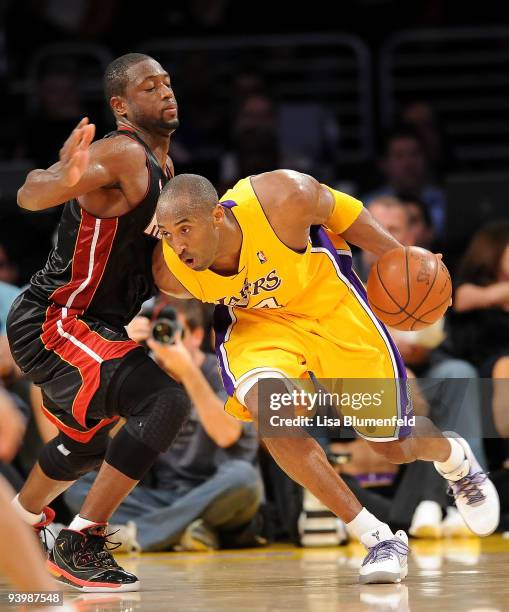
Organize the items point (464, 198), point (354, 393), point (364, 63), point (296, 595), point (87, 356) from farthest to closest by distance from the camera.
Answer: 1. point (364, 63)
2. point (464, 198)
3. point (354, 393)
4. point (87, 356)
5. point (296, 595)

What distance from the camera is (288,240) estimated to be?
4.46 meters

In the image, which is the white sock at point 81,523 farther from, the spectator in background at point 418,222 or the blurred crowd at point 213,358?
the spectator in background at point 418,222

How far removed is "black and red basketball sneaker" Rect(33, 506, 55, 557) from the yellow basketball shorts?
3.19 ft

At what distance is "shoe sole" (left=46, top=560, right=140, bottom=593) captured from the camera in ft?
14.2

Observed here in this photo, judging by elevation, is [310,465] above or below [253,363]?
below

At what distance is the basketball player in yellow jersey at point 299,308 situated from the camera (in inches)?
168

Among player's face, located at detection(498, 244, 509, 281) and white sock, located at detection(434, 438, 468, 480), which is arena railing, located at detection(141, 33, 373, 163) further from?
white sock, located at detection(434, 438, 468, 480)

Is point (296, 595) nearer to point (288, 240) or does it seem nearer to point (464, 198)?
point (288, 240)

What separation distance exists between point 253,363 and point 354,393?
51 cm

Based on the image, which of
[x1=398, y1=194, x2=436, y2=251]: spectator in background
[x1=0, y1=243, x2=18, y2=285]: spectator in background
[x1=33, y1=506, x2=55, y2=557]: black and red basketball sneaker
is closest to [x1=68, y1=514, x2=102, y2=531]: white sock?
[x1=33, y1=506, x2=55, y2=557]: black and red basketball sneaker

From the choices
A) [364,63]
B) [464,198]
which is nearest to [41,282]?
[464,198]

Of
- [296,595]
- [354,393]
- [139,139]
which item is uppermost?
[139,139]

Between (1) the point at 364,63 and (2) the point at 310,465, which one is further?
(1) the point at 364,63

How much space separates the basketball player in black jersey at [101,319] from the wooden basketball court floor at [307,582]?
0.38 metres
